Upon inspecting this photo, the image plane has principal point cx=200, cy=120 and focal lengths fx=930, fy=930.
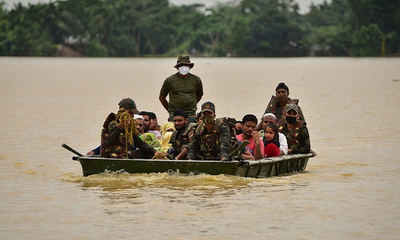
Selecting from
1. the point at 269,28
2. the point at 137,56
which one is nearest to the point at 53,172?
the point at 269,28

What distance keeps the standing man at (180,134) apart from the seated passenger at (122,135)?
41 centimetres

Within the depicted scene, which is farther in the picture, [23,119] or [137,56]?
[137,56]

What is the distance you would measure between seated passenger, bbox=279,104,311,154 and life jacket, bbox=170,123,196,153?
1.52m

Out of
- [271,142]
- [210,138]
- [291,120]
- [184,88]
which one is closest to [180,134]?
[210,138]

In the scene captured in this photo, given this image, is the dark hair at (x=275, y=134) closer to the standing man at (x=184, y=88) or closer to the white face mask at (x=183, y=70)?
the standing man at (x=184, y=88)

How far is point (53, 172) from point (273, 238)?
18.0 ft

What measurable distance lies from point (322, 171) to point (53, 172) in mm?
3952

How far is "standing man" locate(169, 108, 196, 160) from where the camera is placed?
1216 cm

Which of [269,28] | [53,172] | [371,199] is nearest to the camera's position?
[371,199]

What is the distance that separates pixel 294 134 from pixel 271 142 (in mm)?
566

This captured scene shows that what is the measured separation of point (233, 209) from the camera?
10391 millimetres

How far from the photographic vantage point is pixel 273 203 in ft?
Answer: 35.3

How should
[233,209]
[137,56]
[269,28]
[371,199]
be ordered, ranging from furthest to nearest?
[137,56] → [269,28] → [371,199] → [233,209]

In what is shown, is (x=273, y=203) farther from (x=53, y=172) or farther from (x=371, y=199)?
(x=53, y=172)
